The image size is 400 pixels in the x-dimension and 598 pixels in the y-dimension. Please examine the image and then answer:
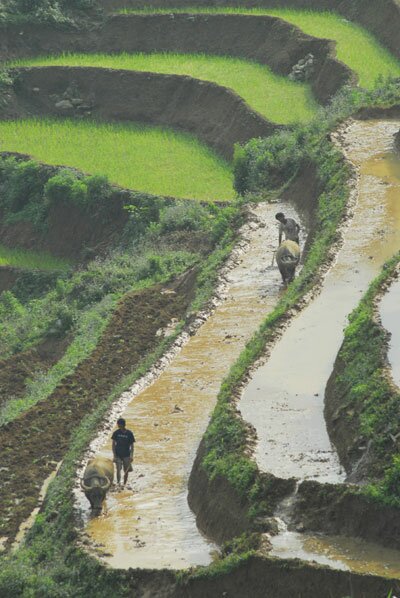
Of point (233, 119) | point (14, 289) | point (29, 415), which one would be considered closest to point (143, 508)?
point (29, 415)

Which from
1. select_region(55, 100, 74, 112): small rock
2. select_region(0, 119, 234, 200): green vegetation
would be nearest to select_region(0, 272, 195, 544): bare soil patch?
select_region(0, 119, 234, 200): green vegetation

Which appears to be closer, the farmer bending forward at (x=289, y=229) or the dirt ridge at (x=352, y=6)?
the farmer bending forward at (x=289, y=229)

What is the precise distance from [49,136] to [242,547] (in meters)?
26.1

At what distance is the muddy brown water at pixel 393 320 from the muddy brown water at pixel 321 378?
0.01 m

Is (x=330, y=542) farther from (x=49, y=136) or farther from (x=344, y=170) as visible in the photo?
(x=49, y=136)

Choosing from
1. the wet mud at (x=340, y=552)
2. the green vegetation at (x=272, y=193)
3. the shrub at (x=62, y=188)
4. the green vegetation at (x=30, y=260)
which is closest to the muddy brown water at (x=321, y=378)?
the wet mud at (x=340, y=552)

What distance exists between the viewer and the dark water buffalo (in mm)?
18281

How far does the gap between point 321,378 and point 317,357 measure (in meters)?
0.70

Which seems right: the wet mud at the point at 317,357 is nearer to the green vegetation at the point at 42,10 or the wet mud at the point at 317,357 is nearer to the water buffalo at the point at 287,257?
the water buffalo at the point at 287,257

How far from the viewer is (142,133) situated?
1583 inches

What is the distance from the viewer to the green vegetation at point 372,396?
15.7m

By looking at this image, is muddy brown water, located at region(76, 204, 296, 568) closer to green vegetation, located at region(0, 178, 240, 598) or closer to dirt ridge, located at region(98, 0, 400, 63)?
green vegetation, located at region(0, 178, 240, 598)

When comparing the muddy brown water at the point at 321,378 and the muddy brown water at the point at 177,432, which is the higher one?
the muddy brown water at the point at 321,378

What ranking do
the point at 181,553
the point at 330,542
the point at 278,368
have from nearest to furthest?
the point at 330,542
the point at 181,553
the point at 278,368
